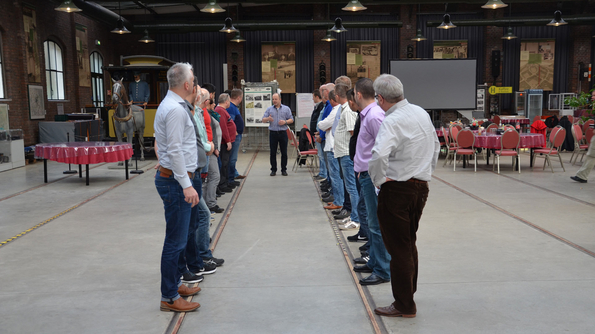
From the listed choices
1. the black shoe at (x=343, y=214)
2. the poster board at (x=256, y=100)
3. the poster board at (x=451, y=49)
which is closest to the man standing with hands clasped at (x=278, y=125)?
the black shoe at (x=343, y=214)

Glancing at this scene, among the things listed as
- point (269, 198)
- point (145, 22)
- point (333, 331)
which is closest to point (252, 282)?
point (333, 331)

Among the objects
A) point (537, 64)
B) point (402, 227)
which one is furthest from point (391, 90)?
point (537, 64)

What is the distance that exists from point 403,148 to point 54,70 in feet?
48.6

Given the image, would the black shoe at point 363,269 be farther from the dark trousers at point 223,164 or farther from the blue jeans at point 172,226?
the dark trousers at point 223,164

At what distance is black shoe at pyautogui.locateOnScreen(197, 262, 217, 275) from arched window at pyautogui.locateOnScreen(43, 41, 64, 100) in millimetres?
12933

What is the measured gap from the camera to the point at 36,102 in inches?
534

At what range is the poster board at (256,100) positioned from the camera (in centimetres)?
1584

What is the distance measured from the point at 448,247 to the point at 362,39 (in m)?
17.6

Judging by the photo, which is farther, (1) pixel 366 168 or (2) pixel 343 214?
(2) pixel 343 214

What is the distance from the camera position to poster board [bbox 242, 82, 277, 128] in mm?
15844

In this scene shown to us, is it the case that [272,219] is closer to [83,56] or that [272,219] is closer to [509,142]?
[509,142]

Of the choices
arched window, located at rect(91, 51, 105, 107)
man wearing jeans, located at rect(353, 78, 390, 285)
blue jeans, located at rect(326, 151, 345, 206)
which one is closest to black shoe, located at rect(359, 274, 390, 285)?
man wearing jeans, located at rect(353, 78, 390, 285)

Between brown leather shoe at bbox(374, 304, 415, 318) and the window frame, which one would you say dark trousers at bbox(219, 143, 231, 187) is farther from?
the window frame

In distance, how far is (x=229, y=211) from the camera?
6.27m
